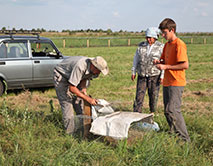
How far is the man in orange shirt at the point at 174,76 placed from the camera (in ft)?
13.9

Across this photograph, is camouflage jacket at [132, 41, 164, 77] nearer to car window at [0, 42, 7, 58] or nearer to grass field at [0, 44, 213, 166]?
grass field at [0, 44, 213, 166]

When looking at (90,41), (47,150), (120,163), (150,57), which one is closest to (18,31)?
(150,57)

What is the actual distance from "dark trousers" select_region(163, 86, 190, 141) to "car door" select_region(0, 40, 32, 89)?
4.97 metres

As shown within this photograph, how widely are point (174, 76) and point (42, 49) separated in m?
5.55

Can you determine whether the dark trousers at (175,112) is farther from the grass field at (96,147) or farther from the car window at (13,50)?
the car window at (13,50)

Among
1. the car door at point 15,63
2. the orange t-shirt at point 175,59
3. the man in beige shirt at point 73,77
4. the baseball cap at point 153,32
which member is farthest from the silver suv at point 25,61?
the orange t-shirt at point 175,59

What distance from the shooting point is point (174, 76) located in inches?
170

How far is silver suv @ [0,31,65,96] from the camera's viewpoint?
801 cm

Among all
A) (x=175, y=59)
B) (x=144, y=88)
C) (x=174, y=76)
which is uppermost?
(x=175, y=59)

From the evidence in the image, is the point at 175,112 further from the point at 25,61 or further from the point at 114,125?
the point at 25,61

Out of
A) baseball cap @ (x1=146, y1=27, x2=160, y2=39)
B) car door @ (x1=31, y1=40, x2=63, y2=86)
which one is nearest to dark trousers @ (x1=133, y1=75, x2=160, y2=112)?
baseball cap @ (x1=146, y1=27, x2=160, y2=39)

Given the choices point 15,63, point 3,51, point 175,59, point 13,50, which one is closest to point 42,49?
point 13,50

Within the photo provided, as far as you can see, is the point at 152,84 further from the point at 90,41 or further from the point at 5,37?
the point at 90,41

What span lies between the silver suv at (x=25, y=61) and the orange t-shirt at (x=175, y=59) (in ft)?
16.2
